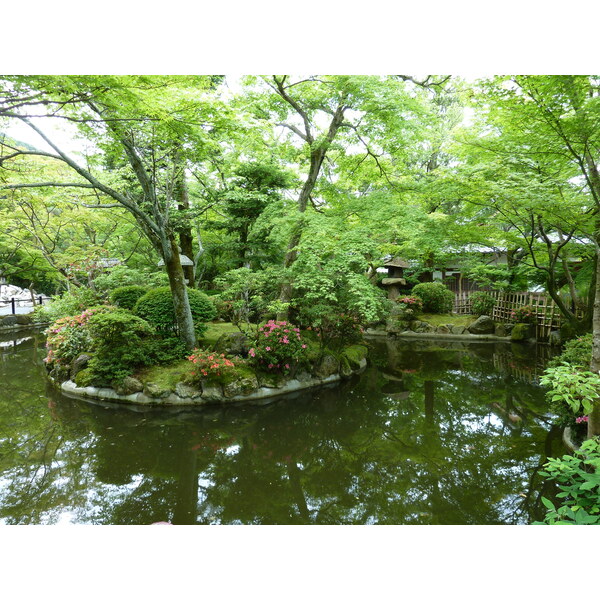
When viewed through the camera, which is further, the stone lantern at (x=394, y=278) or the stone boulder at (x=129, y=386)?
the stone lantern at (x=394, y=278)

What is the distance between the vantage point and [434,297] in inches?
450

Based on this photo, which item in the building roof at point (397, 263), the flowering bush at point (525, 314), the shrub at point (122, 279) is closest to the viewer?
the shrub at point (122, 279)

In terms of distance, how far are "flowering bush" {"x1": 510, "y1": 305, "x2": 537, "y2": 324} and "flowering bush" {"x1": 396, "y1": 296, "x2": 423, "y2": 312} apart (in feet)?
9.08

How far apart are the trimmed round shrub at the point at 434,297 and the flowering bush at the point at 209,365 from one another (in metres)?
8.35

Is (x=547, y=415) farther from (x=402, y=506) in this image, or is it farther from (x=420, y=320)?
(x=420, y=320)

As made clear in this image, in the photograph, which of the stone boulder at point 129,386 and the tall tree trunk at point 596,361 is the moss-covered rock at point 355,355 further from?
the tall tree trunk at point 596,361

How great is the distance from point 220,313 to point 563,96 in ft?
24.5

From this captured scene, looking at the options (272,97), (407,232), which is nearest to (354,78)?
(272,97)

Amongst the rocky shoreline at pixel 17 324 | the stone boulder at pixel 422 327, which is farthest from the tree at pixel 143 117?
the rocky shoreline at pixel 17 324

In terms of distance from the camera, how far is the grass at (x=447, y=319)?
35.0 ft

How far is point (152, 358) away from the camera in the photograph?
5480 millimetres

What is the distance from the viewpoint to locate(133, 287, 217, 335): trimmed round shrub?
19.1 feet

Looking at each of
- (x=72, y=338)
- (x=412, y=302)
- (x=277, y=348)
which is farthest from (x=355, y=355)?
(x=72, y=338)

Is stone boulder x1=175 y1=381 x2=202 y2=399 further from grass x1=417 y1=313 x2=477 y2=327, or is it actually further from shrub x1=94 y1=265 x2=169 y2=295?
grass x1=417 y1=313 x2=477 y2=327
